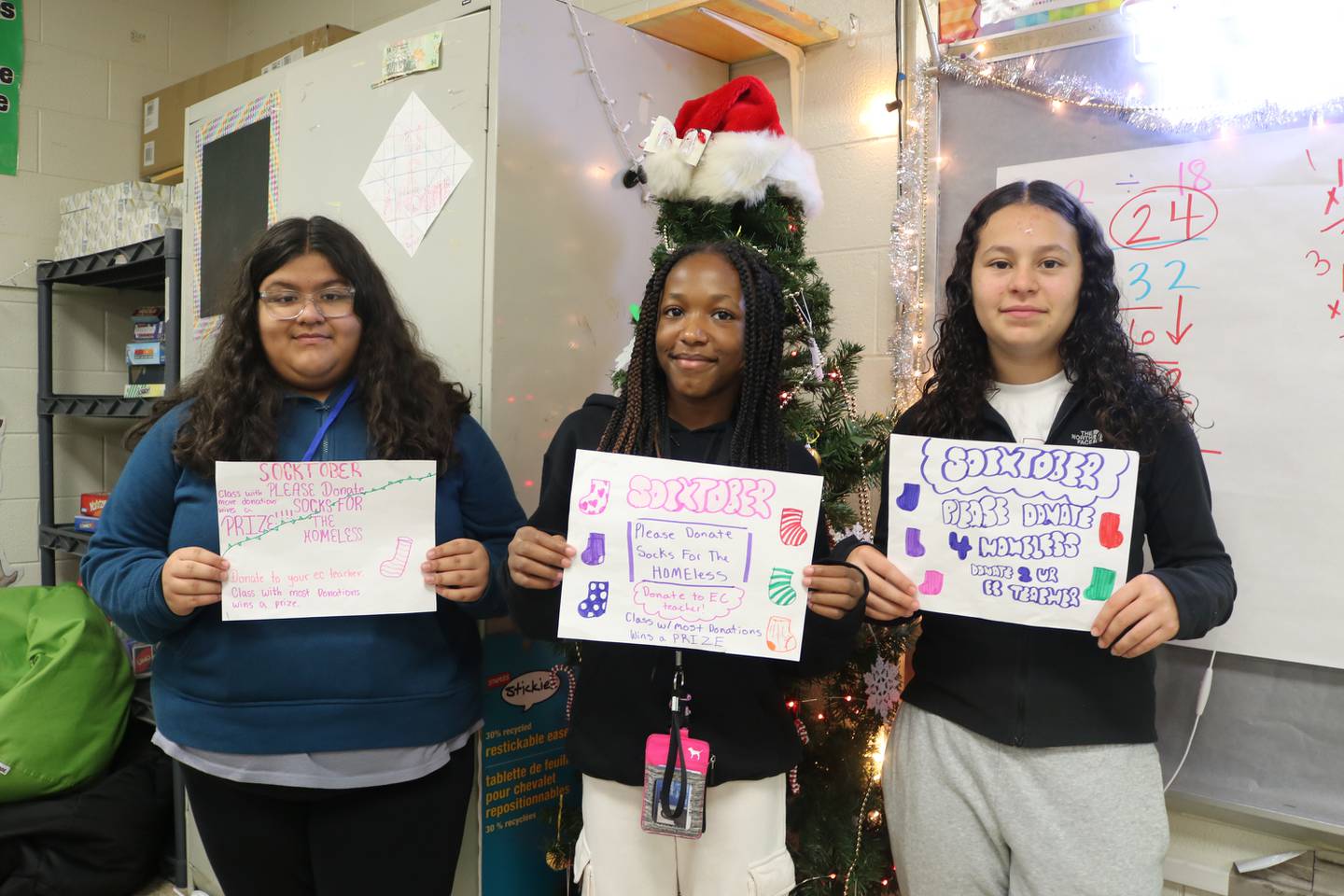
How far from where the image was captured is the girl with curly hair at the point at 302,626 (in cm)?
138

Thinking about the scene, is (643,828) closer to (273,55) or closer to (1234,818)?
(1234,818)

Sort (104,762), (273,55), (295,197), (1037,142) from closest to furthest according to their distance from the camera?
(1037,142), (295,197), (104,762), (273,55)

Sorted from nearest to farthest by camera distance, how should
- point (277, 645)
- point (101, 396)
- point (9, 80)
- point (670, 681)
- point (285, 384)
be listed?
point (670, 681)
point (277, 645)
point (285, 384)
point (101, 396)
point (9, 80)

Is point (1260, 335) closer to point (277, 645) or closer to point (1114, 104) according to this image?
point (1114, 104)

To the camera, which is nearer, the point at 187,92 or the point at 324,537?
the point at 324,537

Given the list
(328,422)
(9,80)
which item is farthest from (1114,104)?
(9,80)

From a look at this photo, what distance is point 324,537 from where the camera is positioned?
138 cm

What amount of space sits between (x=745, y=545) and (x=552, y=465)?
1.05ft

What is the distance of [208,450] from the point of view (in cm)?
139

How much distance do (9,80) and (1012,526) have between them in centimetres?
354

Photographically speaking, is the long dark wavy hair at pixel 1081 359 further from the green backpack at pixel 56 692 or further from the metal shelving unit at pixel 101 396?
Answer: the green backpack at pixel 56 692

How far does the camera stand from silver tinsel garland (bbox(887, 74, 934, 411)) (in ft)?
6.16

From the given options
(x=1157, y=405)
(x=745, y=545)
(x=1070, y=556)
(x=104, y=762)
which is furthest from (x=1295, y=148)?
(x=104, y=762)

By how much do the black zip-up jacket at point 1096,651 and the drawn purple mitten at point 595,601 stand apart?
1.59 feet
